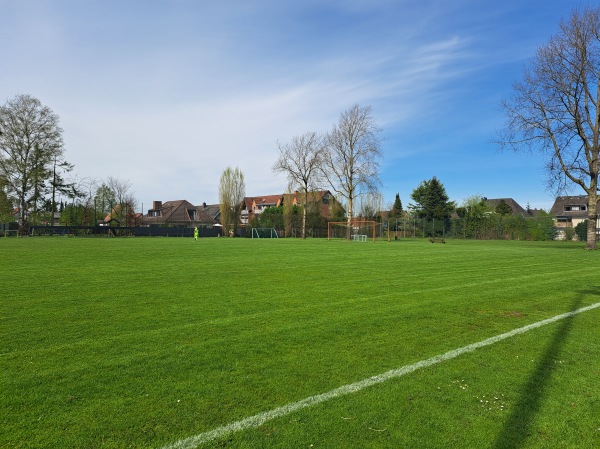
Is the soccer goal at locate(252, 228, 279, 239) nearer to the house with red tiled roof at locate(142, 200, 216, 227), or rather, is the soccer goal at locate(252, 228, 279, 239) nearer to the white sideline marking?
the house with red tiled roof at locate(142, 200, 216, 227)

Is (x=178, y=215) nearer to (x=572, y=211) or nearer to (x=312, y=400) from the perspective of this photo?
(x=572, y=211)

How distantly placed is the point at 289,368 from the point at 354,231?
50293 mm

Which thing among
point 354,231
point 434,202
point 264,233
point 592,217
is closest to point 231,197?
point 264,233

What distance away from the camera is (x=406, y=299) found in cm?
771

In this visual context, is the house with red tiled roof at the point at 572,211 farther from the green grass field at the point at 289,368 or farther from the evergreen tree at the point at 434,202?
the green grass field at the point at 289,368

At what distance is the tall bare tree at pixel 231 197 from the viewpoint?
6512 cm

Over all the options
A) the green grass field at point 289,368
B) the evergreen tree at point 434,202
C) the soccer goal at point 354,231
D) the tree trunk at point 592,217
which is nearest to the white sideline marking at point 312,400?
the green grass field at point 289,368

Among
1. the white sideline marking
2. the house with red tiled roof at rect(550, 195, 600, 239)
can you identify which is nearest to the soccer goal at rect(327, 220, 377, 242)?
the white sideline marking

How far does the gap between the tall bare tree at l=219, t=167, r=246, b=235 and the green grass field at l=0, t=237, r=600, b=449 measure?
57.1m

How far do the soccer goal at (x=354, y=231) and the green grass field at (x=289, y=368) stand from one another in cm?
3592

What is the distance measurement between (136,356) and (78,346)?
0.83m

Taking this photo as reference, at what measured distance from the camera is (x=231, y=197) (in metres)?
66.0

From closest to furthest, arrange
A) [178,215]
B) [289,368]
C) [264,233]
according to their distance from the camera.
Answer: [289,368] → [264,233] → [178,215]

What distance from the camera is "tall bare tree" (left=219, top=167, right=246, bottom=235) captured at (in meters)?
65.1
